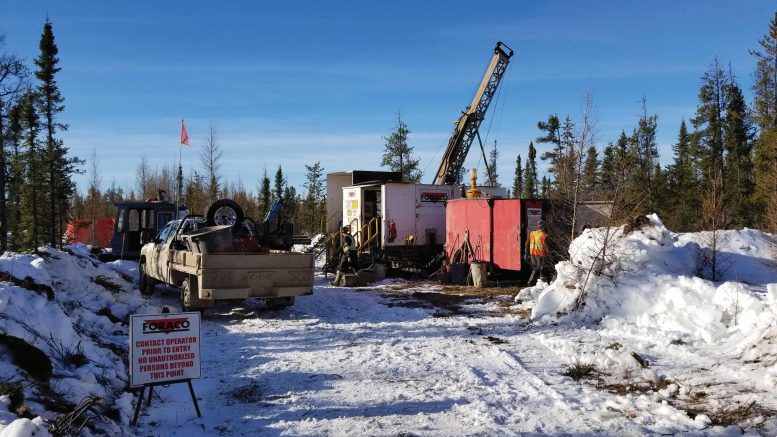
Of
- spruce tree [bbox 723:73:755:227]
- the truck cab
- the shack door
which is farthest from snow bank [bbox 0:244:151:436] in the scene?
spruce tree [bbox 723:73:755:227]

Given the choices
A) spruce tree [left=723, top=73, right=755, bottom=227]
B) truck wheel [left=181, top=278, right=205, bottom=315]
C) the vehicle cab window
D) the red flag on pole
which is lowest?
truck wheel [left=181, top=278, right=205, bottom=315]

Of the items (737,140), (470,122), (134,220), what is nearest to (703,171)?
(737,140)

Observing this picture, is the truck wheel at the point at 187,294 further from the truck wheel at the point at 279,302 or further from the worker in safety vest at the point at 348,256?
the worker in safety vest at the point at 348,256

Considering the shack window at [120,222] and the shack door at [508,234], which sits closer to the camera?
the shack door at [508,234]

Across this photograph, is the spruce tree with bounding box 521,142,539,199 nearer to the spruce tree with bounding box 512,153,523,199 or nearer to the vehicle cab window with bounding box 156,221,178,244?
the spruce tree with bounding box 512,153,523,199

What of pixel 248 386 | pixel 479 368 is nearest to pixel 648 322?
pixel 479 368

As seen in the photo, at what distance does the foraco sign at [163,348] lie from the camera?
523 centimetres

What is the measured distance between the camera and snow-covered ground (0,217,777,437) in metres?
5.24

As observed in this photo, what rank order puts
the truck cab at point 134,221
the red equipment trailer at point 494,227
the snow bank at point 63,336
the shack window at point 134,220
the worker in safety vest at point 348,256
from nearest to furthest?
the snow bank at point 63,336 < the red equipment trailer at point 494,227 < the worker in safety vest at point 348,256 < the truck cab at point 134,221 < the shack window at point 134,220

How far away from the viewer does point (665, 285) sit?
30.2ft

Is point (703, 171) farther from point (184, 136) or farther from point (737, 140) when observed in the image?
point (184, 136)

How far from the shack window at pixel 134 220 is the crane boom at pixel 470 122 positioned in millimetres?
11563

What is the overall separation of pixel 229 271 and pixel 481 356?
5070 millimetres

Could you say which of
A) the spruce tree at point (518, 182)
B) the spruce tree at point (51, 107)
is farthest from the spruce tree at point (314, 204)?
the spruce tree at point (518, 182)
